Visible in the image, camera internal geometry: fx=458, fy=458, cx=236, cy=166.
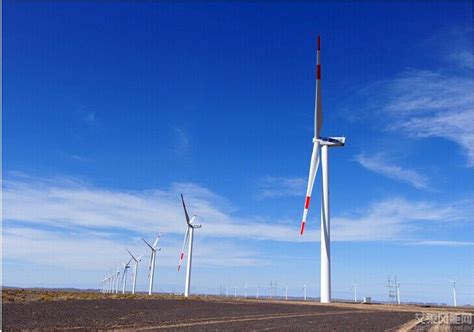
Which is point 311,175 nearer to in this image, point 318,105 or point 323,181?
point 323,181

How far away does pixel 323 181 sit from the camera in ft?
203

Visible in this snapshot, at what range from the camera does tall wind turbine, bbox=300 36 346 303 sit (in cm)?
5769

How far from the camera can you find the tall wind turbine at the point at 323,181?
57.7 meters

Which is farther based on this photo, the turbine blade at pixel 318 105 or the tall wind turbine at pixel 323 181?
the turbine blade at pixel 318 105

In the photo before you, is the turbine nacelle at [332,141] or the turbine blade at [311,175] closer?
the turbine blade at [311,175]

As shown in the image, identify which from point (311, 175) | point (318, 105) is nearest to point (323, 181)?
point (311, 175)

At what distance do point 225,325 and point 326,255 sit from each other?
28.5 metres

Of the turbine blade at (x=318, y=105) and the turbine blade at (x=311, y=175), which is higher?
the turbine blade at (x=318, y=105)

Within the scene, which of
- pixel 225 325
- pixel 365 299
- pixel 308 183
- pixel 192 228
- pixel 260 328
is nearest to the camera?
pixel 260 328

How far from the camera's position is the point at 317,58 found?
60219mm

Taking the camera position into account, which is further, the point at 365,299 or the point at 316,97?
the point at 365,299

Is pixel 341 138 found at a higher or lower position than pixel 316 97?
lower

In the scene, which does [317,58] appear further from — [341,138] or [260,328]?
[260,328]

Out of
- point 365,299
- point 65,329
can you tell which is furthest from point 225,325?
point 365,299
